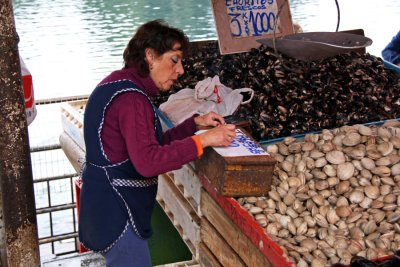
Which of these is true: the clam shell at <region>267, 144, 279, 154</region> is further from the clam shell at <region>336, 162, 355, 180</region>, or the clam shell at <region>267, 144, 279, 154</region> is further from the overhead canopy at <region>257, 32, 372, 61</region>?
the overhead canopy at <region>257, 32, 372, 61</region>

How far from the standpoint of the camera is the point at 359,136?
2.87 meters

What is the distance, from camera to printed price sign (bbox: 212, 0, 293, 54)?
4.07 m

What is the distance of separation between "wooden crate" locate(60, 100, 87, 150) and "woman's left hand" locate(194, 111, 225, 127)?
5.75 ft

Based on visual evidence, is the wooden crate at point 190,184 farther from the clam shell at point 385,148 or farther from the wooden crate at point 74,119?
the wooden crate at point 74,119

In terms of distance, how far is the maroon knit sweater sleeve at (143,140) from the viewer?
7.49 ft

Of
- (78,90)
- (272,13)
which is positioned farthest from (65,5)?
(272,13)

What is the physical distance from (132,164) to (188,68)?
1.69 metres

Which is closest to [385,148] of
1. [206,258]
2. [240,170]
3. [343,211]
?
[343,211]

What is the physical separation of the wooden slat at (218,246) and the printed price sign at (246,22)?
1.52 m

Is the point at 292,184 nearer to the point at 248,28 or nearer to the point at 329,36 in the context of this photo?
the point at 329,36

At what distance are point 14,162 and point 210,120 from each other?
0.86m

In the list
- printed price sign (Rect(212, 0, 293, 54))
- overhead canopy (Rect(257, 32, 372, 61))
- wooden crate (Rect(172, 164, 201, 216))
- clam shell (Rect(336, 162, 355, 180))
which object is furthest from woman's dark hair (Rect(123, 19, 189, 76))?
printed price sign (Rect(212, 0, 293, 54))

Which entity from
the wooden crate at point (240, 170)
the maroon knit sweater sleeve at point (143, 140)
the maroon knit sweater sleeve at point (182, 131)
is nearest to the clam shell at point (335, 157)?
the wooden crate at point (240, 170)

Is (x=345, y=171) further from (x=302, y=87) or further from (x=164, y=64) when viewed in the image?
(x=302, y=87)
